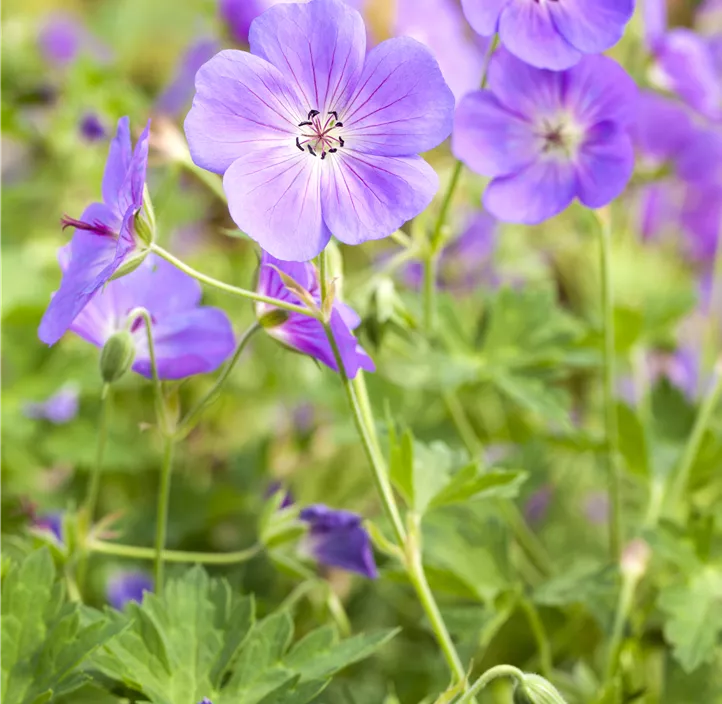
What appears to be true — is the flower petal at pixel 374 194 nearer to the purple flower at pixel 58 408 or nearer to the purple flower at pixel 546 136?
the purple flower at pixel 546 136

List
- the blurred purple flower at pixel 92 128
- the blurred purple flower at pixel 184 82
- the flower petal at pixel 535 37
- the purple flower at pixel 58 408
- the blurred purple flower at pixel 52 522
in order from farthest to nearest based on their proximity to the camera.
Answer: the blurred purple flower at pixel 184 82 → the blurred purple flower at pixel 92 128 → the purple flower at pixel 58 408 → the blurred purple flower at pixel 52 522 → the flower petal at pixel 535 37

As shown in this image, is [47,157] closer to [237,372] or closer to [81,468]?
[237,372]

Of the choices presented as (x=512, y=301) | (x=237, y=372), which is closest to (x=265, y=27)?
(x=512, y=301)

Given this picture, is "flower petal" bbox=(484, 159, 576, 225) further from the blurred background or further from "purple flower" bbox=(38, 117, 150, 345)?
"purple flower" bbox=(38, 117, 150, 345)

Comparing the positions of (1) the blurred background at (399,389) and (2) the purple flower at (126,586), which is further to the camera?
(2) the purple flower at (126,586)

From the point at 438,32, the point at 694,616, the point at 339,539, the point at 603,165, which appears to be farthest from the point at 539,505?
the point at 438,32

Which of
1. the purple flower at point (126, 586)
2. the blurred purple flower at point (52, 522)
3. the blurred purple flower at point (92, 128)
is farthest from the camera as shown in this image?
the blurred purple flower at point (92, 128)

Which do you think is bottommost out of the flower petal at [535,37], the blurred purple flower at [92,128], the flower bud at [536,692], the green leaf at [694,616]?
the flower bud at [536,692]

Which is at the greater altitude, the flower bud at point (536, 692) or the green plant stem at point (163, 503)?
the green plant stem at point (163, 503)

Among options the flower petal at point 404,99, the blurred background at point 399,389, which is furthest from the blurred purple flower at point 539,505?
the flower petal at point 404,99

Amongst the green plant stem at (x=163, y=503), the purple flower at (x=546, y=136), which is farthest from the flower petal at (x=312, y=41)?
the green plant stem at (x=163, y=503)
